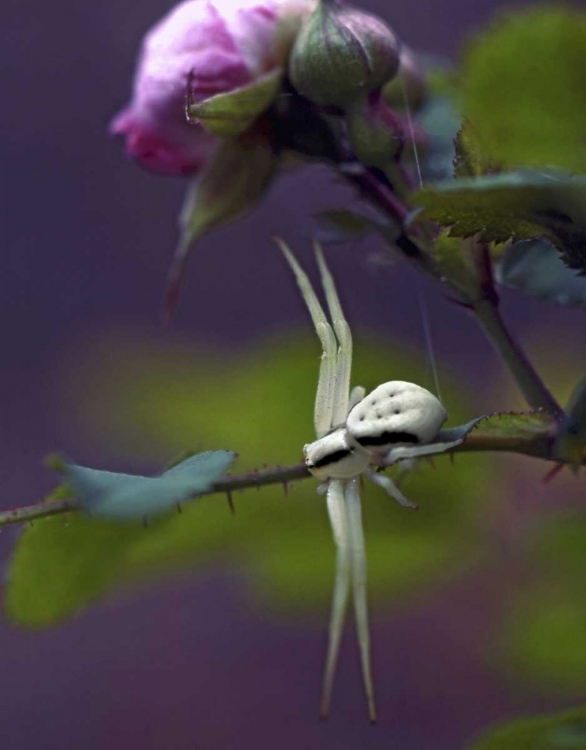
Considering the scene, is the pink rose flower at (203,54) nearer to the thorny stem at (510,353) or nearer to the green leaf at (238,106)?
the green leaf at (238,106)

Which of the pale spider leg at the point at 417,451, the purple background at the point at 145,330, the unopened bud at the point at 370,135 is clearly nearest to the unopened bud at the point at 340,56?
the unopened bud at the point at 370,135

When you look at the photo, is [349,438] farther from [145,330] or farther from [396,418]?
[145,330]

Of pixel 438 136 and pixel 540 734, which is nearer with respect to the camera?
pixel 540 734

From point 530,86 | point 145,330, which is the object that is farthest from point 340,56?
point 145,330

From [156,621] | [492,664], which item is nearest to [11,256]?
[156,621]

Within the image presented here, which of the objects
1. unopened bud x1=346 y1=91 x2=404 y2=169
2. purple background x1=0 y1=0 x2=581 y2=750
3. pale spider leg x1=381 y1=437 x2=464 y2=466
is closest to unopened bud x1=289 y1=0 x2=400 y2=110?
unopened bud x1=346 y1=91 x2=404 y2=169

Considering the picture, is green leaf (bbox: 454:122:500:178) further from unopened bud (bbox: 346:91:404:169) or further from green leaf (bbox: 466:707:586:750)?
green leaf (bbox: 466:707:586:750)
